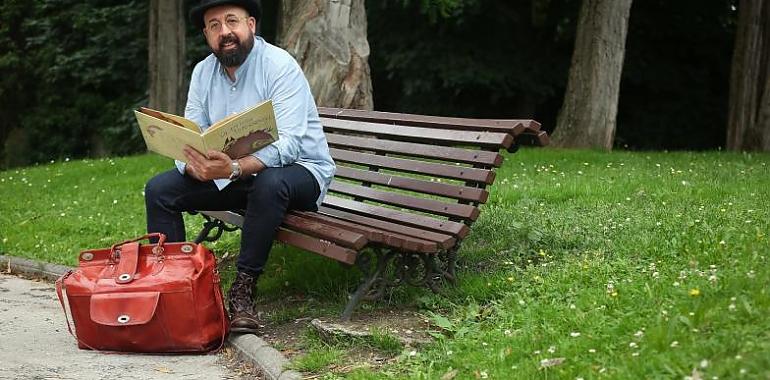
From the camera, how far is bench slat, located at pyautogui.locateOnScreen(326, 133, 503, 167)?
5.79m

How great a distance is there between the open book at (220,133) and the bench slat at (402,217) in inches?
39.6

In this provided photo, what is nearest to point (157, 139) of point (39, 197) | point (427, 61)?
point (39, 197)

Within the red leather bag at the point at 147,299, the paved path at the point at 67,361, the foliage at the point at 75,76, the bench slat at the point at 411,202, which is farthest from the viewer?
the foliage at the point at 75,76

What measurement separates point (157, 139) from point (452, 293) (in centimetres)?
173

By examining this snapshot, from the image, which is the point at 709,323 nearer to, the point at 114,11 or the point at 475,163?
the point at 475,163

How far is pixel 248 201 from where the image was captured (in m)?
5.52

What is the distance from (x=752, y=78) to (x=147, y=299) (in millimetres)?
12261

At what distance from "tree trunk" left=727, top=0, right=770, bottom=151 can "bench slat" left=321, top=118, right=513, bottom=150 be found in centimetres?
974

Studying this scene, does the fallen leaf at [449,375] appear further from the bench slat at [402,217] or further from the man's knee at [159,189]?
the man's knee at [159,189]

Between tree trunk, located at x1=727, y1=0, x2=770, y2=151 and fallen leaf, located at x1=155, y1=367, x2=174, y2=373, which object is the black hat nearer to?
fallen leaf, located at x1=155, y1=367, x2=174, y2=373

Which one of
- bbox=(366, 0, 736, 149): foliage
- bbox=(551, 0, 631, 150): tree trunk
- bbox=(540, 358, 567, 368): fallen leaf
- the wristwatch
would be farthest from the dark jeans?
bbox=(366, 0, 736, 149): foliage

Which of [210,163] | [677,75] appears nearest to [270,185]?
[210,163]

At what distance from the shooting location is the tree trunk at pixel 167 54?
51.0ft

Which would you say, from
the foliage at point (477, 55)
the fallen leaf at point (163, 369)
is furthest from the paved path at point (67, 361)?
the foliage at point (477, 55)
